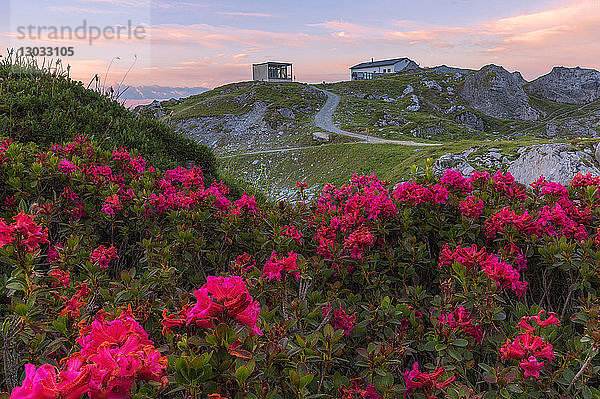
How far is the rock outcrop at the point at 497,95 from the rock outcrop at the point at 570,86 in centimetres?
1591

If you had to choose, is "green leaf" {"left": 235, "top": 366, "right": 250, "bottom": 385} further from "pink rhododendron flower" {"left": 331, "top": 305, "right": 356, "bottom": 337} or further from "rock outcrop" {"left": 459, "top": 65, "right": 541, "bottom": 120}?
"rock outcrop" {"left": 459, "top": 65, "right": 541, "bottom": 120}

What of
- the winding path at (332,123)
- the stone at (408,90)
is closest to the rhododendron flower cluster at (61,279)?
the winding path at (332,123)

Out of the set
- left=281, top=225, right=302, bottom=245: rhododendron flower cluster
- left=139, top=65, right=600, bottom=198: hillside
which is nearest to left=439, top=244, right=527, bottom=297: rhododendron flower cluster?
left=281, top=225, right=302, bottom=245: rhododendron flower cluster

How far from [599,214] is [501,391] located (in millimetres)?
2187

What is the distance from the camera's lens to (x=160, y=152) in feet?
19.3

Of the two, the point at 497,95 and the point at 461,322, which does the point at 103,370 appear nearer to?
the point at 461,322

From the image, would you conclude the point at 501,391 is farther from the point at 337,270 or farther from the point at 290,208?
the point at 290,208

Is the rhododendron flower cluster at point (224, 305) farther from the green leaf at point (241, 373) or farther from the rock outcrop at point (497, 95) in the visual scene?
the rock outcrop at point (497, 95)

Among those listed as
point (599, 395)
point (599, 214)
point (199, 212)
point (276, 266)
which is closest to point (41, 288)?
point (276, 266)

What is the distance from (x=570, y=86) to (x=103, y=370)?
281 ft

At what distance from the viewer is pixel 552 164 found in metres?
14.2

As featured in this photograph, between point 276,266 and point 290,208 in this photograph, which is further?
point 290,208

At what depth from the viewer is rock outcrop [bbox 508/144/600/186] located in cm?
1359

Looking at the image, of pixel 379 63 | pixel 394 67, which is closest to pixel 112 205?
pixel 394 67
